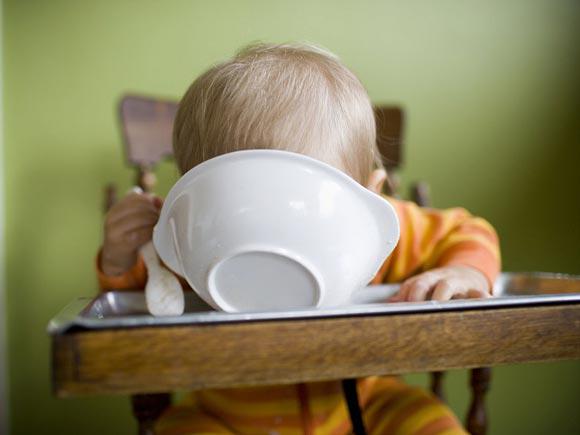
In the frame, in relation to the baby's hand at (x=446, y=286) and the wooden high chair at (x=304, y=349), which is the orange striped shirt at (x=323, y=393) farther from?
the wooden high chair at (x=304, y=349)

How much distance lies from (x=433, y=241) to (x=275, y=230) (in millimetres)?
365

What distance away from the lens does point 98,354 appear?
338 mm

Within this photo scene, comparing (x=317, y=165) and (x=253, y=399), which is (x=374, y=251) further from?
(x=253, y=399)

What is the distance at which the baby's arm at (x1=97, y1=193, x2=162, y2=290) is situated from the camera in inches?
24.3

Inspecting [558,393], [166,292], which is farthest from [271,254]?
[558,393]

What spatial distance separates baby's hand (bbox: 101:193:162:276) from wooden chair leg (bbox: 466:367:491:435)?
1.49 feet

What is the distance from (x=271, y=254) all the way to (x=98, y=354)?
0.40 ft

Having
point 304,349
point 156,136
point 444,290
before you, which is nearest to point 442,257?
point 444,290

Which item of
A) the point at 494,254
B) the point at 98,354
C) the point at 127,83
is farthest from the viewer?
the point at 127,83

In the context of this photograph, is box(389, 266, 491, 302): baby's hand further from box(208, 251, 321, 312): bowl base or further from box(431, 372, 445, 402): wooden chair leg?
box(431, 372, 445, 402): wooden chair leg

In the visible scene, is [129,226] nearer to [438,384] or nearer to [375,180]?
[375,180]

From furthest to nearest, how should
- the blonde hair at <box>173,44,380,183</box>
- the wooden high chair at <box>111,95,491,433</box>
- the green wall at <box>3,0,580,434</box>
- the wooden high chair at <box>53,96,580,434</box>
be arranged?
the green wall at <box>3,0,580,434</box>, the wooden high chair at <box>111,95,491,433</box>, the blonde hair at <box>173,44,380,183</box>, the wooden high chair at <box>53,96,580,434</box>

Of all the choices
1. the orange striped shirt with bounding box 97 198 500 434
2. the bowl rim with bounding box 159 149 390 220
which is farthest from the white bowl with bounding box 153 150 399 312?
the orange striped shirt with bounding box 97 198 500 434

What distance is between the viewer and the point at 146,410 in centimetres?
68
